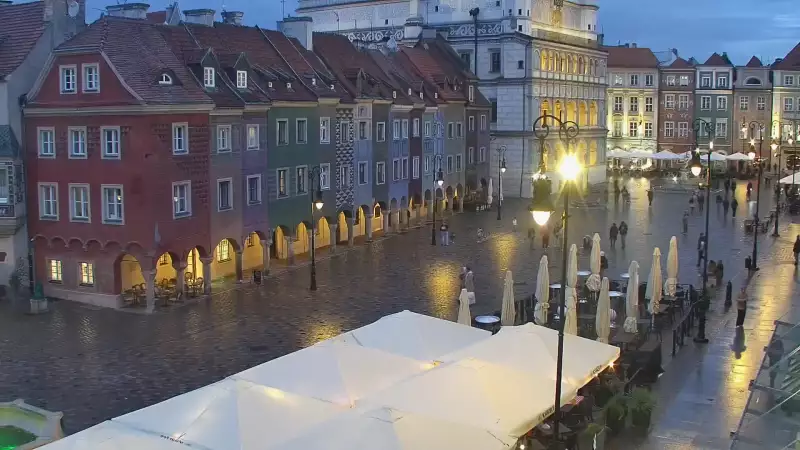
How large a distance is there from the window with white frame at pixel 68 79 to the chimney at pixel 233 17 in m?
14.2

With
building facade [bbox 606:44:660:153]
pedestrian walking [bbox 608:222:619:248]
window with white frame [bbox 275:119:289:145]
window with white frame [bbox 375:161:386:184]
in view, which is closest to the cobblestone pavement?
pedestrian walking [bbox 608:222:619:248]

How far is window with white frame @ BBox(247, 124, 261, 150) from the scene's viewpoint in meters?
41.5

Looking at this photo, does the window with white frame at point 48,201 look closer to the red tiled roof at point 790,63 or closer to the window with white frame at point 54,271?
the window with white frame at point 54,271

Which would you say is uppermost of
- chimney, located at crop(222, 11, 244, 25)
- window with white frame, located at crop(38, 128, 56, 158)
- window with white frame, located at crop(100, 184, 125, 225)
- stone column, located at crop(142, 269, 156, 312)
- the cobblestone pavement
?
chimney, located at crop(222, 11, 244, 25)

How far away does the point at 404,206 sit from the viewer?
58.2 m

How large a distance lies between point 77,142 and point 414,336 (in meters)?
20.2

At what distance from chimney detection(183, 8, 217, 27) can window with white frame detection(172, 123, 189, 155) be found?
9.89 m

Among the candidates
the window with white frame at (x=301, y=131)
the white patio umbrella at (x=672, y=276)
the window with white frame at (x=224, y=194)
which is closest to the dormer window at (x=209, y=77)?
the window with white frame at (x=224, y=194)

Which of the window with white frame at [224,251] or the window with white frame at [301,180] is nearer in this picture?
the window with white frame at [224,251]

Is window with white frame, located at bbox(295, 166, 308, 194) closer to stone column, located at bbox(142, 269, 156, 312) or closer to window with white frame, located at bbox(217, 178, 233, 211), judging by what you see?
window with white frame, located at bbox(217, 178, 233, 211)

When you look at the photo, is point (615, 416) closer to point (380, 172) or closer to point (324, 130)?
point (324, 130)

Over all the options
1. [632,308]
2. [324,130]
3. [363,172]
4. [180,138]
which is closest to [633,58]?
[363,172]

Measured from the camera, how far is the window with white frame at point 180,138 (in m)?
36.0

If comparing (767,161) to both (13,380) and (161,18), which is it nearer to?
(161,18)
